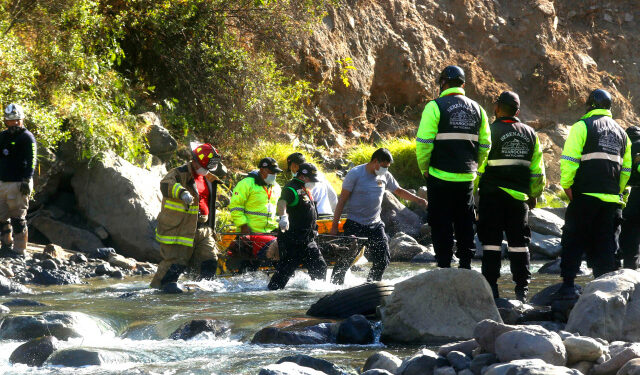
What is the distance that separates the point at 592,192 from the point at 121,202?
25.1 ft

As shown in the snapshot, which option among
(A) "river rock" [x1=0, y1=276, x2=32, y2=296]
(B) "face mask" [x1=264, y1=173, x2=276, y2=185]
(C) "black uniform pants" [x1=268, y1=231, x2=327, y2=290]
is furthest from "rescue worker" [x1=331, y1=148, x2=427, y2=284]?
(A) "river rock" [x1=0, y1=276, x2=32, y2=296]

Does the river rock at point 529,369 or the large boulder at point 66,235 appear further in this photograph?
the large boulder at point 66,235

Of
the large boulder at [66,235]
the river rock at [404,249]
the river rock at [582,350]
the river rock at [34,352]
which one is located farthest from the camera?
the river rock at [404,249]

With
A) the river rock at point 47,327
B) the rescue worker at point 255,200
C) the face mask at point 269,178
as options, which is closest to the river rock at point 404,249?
the rescue worker at point 255,200

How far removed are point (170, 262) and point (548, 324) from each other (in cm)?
449

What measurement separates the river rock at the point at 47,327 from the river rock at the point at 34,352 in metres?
0.60

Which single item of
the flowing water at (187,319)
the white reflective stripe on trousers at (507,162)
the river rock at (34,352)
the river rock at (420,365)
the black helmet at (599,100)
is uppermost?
the black helmet at (599,100)

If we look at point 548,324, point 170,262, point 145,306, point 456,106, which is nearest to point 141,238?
point 170,262

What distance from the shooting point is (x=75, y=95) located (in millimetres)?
14164

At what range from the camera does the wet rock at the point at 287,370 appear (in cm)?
550

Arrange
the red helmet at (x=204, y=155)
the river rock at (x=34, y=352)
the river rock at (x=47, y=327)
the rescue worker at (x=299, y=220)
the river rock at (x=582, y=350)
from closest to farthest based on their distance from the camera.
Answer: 1. the river rock at (x=582, y=350)
2. the river rock at (x=34, y=352)
3. the river rock at (x=47, y=327)
4. the rescue worker at (x=299, y=220)
5. the red helmet at (x=204, y=155)

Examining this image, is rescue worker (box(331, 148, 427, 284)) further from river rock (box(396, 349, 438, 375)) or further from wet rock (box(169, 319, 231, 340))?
river rock (box(396, 349, 438, 375))

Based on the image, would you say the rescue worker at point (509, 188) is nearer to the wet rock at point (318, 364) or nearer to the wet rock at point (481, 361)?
the wet rock at point (481, 361)

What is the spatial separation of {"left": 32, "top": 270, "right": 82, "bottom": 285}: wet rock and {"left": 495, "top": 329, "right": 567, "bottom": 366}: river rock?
688cm
